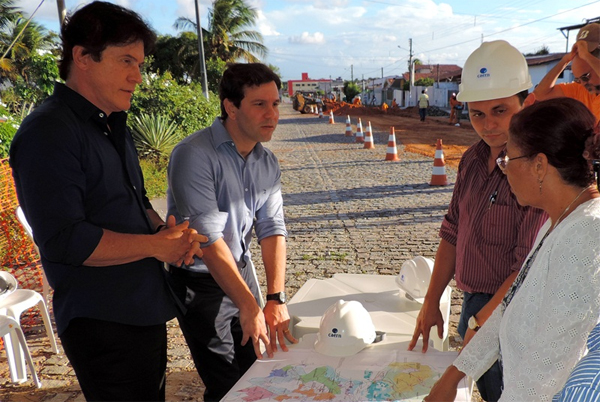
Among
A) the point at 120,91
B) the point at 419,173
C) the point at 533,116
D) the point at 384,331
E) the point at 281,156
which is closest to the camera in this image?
the point at 533,116

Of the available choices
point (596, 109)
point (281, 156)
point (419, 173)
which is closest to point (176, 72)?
point (281, 156)

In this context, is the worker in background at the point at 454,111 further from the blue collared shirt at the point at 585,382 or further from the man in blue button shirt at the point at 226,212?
the blue collared shirt at the point at 585,382

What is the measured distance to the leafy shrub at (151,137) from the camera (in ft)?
42.0

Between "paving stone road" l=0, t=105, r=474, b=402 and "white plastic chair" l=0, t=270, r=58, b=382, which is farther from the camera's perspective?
"paving stone road" l=0, t=105, r=474, b=402

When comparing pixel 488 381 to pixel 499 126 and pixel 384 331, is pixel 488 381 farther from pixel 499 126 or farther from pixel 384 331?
pixel 499 126

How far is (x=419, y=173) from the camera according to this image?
40.4 ft

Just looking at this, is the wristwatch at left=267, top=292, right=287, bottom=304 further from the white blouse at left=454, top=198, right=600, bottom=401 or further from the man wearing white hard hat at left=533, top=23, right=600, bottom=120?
the man wearing white hard hat at left=533, top=23, right=600, bottom=120

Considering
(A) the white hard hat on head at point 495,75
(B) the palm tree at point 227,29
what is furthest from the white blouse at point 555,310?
(B) the palm tree at point 227,29

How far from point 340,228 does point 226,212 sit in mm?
5472

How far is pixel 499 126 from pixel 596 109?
2016mm

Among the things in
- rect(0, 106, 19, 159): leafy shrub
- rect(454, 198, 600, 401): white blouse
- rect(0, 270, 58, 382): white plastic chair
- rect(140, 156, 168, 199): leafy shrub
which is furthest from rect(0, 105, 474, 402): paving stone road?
rect(454, 198, 600, 401): white blouse

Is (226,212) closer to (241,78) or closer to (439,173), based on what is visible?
(241,78)

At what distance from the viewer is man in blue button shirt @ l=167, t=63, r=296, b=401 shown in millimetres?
2432

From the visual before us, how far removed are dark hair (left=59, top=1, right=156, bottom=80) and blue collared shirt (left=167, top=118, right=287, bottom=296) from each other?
644mm
